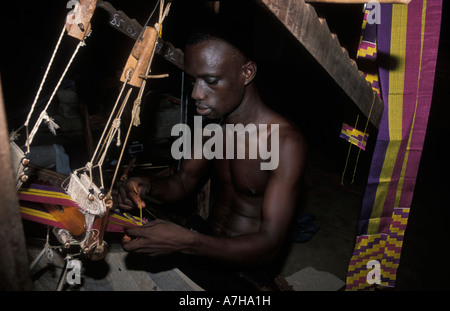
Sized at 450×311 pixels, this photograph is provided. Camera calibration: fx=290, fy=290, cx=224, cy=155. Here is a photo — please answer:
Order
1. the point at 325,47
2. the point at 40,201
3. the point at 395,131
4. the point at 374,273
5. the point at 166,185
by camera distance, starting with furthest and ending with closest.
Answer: the point at 166,185
the point at 374,273
the point at 395,131
the point at 40,201
the point at 325,47

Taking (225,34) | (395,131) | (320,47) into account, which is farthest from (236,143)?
(320,47)

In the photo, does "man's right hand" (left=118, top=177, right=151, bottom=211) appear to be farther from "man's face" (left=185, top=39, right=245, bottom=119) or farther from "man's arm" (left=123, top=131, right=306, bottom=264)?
"man's face" (left=185, top=39, right=245, bottom=119)

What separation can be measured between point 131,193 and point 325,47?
5.53 ft

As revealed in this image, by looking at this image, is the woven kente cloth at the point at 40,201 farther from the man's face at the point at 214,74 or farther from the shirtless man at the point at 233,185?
the man's face at the point at 214,74

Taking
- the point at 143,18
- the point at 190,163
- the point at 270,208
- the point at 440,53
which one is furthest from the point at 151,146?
the point at 440,53

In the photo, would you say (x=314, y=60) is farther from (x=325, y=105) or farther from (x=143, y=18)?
(x=325, y=105)

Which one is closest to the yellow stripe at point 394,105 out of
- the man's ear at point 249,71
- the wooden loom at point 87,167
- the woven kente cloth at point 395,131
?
the woven kente cloth at point 395,131

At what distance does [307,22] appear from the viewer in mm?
1295

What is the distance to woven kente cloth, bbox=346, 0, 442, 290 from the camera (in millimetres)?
1820

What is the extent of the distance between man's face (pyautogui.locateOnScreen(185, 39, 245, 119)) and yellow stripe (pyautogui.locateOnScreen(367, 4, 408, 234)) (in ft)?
3.42

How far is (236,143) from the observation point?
2.67 m

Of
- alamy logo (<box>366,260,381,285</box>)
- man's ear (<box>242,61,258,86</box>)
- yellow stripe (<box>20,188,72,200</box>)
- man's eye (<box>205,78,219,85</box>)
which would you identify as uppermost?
man's ear (<box>242,61,258,86</box>)

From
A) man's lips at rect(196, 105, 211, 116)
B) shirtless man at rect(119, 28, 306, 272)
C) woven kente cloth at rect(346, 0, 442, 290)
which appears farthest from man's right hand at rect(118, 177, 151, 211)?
woven kente cloth at rect(346, 0, 442, 290)

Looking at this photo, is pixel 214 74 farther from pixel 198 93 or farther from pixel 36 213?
pixel 36 213
